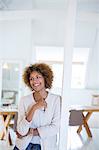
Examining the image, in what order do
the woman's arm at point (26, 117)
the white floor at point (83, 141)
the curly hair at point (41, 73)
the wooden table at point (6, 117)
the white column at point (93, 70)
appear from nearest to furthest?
the woman's arm at point (26, 117) < the curly hair at point (41, 73) < the wooden table at point (6, 117) < the white floor at point (83, 141) < the white column at point (93, 70)

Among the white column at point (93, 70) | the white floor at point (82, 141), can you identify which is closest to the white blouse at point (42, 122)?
the white floor at point (82, 141)

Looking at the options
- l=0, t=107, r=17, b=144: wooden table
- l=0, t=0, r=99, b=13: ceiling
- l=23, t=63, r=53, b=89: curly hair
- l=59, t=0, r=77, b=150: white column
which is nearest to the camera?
l=23, t=63, r=53, b=89: curly hair

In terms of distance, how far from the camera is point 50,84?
160 cm

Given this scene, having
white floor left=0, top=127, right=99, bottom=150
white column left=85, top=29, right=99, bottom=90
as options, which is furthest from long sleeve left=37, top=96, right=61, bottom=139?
white column left=85, top=29, right=99, bottom=90

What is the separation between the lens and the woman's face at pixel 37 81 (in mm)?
1521

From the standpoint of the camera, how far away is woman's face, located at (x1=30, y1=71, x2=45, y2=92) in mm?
1521

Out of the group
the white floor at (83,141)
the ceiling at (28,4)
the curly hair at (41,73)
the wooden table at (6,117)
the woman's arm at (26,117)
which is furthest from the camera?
the ceiling at (28,4)

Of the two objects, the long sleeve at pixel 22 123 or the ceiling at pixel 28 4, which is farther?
the ceiling at pixel 28 4

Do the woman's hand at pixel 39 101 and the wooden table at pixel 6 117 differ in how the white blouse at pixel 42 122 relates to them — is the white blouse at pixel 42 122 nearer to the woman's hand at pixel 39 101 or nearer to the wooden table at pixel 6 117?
the woman's hand at pixel 39 101

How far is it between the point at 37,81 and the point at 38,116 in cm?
24

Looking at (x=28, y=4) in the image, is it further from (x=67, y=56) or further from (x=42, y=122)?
(x=42, y=122)

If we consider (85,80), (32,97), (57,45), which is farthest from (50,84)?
(85,80)

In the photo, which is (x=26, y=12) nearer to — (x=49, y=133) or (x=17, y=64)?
(x=17, y=64)

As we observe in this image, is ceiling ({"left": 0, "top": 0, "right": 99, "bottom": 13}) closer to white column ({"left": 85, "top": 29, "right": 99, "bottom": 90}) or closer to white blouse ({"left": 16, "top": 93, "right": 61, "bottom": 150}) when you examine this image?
white column ({"left": 85, "top": 29, "right": 99, "bottom": 90})
